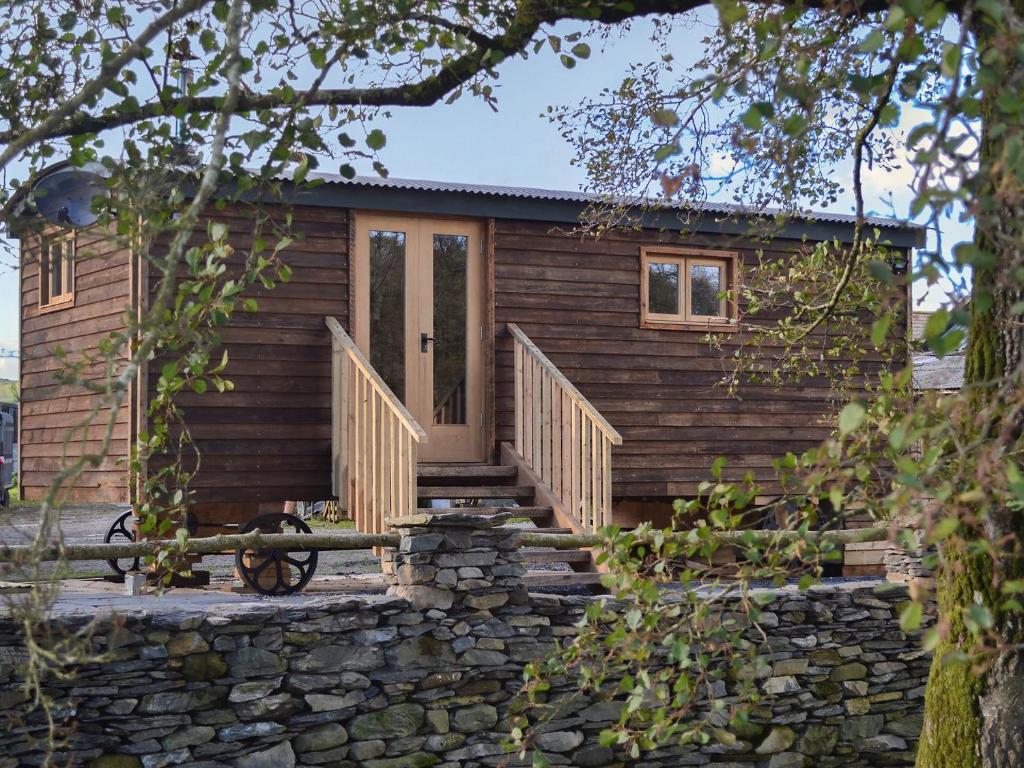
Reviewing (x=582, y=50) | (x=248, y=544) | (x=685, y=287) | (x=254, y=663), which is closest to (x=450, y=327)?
(x=685, y=287)

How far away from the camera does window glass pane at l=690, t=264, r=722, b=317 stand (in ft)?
37.0

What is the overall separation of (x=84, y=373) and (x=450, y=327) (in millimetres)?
3062

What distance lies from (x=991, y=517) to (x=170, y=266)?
3.32 m

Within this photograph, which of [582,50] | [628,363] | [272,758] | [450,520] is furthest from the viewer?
[628,363]

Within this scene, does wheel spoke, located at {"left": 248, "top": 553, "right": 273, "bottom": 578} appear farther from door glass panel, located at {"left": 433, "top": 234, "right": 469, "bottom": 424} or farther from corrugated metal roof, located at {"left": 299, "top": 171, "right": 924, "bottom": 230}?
corrugated metal roof, located at {"left": 299, "top": 171, "right": 924, "bottom": 230}

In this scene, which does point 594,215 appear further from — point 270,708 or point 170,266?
point 170,266

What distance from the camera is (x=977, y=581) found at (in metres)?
5.00

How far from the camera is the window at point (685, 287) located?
11047 millimetres

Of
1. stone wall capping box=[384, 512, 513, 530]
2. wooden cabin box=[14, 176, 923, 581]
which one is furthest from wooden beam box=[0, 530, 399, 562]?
wooden cabin box=[14, 176, 923, 581]

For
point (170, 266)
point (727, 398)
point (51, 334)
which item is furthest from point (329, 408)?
point (170, 266)

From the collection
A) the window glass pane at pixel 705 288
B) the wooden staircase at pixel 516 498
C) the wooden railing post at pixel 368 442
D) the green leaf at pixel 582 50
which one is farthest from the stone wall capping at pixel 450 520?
the window glass pane at pixel 705 288

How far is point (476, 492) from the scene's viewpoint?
31.1 feet

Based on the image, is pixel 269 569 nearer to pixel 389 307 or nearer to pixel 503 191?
pixel 389 307

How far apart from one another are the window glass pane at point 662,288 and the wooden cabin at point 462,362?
1 cm
